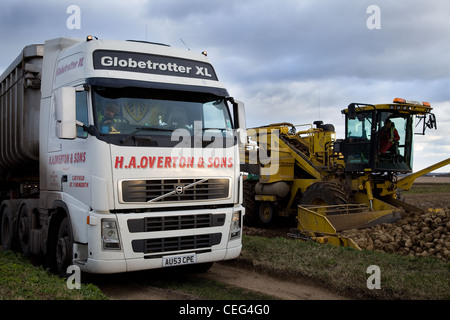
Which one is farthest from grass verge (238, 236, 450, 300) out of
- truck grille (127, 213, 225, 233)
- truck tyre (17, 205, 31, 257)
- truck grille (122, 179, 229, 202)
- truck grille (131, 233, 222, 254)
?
truck tyre (17, 205, 31, 257)

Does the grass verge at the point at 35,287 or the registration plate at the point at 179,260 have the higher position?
the registration plate at the point at 179,260

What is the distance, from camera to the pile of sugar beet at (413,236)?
29.4 feet

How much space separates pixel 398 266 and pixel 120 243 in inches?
165

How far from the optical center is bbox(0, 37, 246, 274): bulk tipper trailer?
6.29 meters

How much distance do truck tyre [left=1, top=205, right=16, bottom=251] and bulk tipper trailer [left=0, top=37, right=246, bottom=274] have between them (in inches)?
66.6

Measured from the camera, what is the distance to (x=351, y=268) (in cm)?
716

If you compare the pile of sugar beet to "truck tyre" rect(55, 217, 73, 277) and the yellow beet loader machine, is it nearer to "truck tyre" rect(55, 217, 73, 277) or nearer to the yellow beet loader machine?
the yellow beet loader machine

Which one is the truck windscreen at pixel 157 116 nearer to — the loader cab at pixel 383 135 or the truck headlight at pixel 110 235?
the truck headlight at pixel 110 235

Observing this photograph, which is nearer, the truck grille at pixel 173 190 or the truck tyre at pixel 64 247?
the truck grille at pixel 173 190

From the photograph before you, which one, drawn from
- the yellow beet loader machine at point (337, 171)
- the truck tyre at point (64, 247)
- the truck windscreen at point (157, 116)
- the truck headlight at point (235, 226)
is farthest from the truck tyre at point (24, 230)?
the yellow beet loader machine at point (337, 171)

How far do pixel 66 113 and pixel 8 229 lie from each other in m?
4.75

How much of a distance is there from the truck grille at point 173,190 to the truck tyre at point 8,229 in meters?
4.31

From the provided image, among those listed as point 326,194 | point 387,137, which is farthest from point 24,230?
point 387,137
